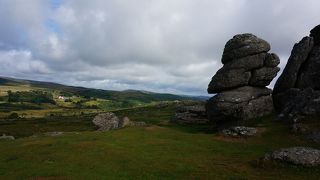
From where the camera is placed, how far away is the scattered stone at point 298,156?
41.0m

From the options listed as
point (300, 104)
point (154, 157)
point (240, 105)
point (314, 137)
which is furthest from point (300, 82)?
point (154, 157)

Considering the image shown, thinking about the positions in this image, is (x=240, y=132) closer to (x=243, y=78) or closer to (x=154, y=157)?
(x=243, y=78)

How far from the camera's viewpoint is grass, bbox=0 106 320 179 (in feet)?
132

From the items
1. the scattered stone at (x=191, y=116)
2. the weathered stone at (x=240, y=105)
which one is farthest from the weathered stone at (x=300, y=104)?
the scattered stone at (x=191, y=116)

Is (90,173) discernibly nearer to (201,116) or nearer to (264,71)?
(264,71)

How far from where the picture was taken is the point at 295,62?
257ft

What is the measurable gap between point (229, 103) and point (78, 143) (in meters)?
31.5

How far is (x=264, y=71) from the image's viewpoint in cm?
8338

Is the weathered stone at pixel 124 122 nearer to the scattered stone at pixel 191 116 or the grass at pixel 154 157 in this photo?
the scattered stone at pixel 191 116

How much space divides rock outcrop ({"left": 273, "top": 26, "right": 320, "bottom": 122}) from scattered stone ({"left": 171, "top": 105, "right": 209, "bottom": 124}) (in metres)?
22.8

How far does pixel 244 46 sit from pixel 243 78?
22.3ft

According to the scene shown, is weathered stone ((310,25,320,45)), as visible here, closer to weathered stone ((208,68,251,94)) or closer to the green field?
weathered stone ((208,68,251,94))

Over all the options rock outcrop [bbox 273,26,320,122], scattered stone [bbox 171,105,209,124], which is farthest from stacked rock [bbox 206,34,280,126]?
scattered stone [bbox 171,105,209,124]

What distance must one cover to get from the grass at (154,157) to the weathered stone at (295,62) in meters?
9.83
